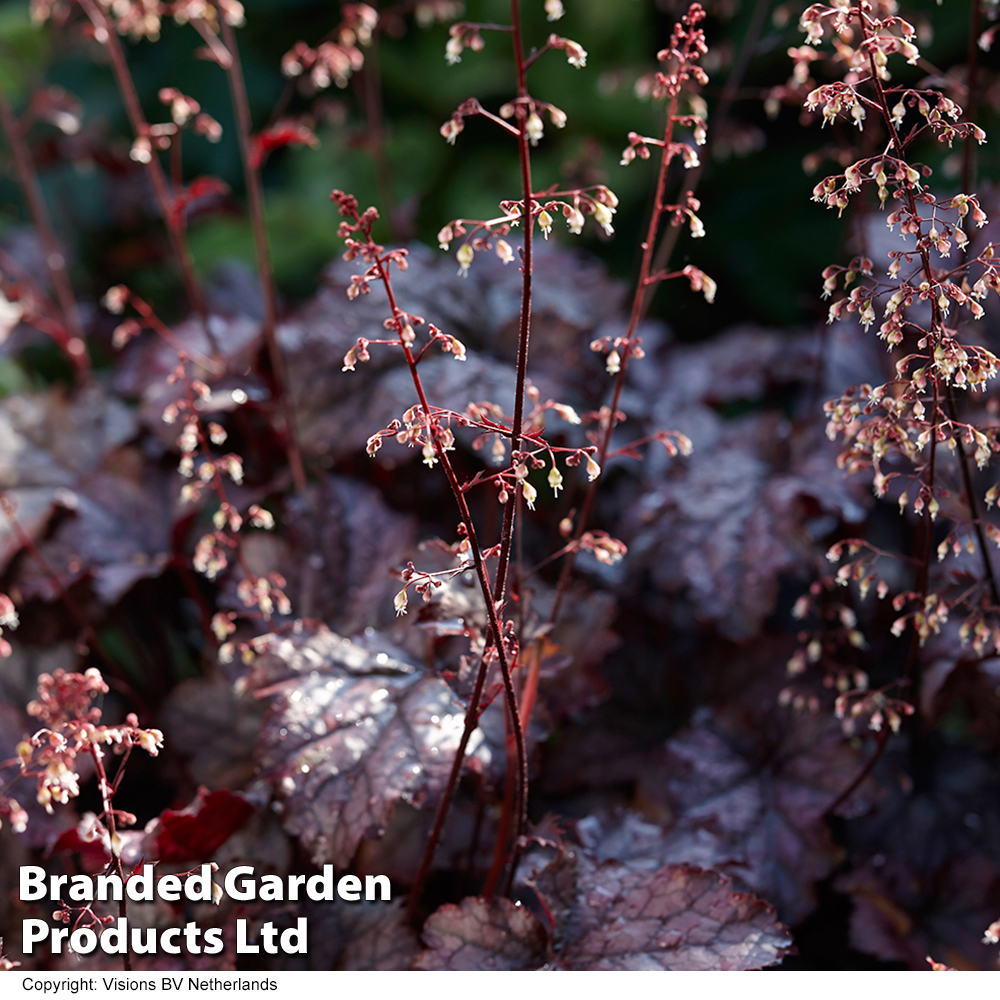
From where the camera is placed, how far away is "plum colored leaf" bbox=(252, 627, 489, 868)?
29.2 inches

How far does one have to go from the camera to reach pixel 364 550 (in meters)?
1.07

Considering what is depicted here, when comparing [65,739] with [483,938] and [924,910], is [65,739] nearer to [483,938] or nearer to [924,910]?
[483,938]

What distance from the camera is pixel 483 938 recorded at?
0.73m

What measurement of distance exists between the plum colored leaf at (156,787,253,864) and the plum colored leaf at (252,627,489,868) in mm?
49

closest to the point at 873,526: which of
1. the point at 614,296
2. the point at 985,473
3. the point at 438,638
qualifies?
the point at 985,473

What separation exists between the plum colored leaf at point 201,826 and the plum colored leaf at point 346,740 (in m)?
0.05

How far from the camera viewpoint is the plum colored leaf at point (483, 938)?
73cm

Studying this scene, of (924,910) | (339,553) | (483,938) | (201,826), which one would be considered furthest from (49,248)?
(924,910)

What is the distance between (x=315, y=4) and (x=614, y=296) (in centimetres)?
151

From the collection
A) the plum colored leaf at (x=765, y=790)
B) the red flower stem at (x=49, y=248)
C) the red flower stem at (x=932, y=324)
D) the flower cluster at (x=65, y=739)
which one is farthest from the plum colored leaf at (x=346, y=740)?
the red flower stem at (x=49, y=248)

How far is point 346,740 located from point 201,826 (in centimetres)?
16

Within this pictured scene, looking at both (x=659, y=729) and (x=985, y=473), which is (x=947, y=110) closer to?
(x=985, y=473)

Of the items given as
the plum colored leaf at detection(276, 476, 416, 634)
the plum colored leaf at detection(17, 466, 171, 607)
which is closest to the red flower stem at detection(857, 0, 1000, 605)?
the plum colored leaf at detection(276, 476, 416, 634)

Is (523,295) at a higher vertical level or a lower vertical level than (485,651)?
higher
